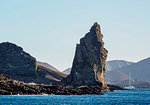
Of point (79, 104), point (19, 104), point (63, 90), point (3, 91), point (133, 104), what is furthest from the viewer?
point (63, 90)

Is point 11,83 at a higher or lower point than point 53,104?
higher

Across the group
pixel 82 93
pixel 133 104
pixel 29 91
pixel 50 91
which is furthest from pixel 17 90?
pixel 133 104

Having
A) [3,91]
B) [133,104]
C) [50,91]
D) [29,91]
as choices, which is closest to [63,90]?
[50,91]

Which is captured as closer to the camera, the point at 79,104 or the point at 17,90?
the point at 79,104

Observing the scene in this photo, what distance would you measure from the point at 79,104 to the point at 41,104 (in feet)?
37.1

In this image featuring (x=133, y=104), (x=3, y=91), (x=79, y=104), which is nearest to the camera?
(x=79, y=104)

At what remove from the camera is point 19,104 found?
93.8 meters

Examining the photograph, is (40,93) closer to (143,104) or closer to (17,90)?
(17,90)

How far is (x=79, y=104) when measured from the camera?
10081 centimetres

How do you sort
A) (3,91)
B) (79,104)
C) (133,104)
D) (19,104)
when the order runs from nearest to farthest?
(19,104) < (79,104) < (133,104) < (3,91)

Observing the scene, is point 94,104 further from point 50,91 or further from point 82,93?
point 82,93

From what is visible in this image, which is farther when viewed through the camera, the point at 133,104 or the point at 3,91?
the point at 3,91

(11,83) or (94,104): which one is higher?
(11,83)

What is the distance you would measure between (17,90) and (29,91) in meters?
5.13
